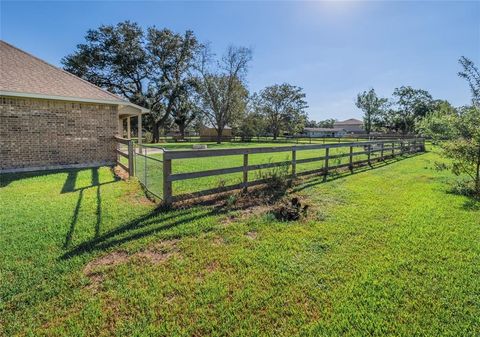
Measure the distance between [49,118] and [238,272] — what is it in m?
10.3

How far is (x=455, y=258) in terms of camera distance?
3291 millimetres

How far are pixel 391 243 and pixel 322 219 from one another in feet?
3.91

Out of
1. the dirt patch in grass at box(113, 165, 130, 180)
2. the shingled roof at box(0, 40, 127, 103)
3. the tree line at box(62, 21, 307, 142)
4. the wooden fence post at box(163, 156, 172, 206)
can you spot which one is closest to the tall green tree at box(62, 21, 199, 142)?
the tree line at box(62, 21, 307, 142)

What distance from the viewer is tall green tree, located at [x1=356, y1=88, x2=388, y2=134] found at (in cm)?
6106

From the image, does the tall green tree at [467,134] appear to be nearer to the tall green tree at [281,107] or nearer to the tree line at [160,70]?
the tree line at [160,70]

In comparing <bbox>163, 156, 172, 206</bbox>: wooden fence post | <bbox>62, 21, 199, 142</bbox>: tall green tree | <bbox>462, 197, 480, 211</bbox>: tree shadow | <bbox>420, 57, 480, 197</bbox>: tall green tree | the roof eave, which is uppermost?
<bbox>62, 21, 199, 142</bbox>: tall green tree

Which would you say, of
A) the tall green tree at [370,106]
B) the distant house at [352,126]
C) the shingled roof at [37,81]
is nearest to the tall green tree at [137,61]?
the shingled roof at [37,81]

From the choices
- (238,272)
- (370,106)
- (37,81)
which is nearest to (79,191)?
(238,272)

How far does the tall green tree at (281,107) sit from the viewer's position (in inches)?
2040

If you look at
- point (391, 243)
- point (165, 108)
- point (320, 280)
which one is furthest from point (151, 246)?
point (165, 108)

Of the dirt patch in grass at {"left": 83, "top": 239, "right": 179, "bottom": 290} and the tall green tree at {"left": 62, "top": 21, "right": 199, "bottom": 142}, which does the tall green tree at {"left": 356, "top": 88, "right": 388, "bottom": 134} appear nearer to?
the tall green tree at {"left": 62, "top": 21, "right": 199, "bottom": 142}

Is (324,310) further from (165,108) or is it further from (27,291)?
(165,108)

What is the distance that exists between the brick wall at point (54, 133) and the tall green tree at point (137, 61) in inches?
863

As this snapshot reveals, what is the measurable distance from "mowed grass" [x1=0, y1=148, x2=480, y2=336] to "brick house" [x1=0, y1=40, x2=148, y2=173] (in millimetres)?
5223
